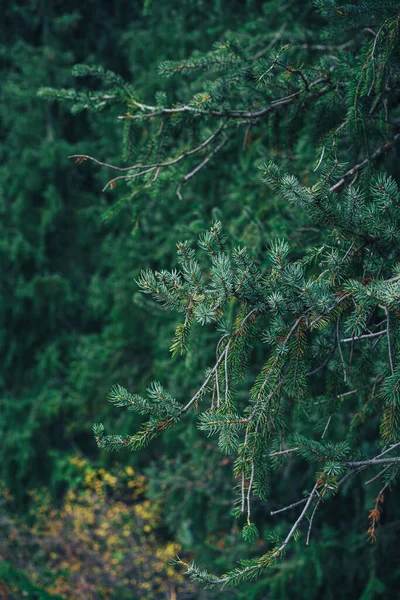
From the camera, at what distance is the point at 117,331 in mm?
5070

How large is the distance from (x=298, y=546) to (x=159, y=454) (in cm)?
215

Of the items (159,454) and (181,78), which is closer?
(181,78)

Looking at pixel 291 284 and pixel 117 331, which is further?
pixel 117 331

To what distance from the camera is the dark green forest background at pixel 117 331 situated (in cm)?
360

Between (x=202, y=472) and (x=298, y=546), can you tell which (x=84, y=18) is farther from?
(x=298, y=546)

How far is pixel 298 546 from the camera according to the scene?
3.72 m

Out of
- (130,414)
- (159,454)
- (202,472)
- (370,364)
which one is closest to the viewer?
(370,364)

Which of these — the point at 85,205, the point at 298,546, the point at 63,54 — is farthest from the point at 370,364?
the point at 63,54

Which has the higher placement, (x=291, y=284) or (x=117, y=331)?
(x=291, y=284)

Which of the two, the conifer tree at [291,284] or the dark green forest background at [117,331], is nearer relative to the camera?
the conifer tree at [291,284]

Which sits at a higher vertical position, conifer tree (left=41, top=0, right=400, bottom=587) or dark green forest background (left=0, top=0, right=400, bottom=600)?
conifer tree (left=41, top=0, right=400, bottom=587)

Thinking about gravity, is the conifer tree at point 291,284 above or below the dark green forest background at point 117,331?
above

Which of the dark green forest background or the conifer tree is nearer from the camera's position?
the conifer tree

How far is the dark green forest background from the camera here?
3.60 metres
